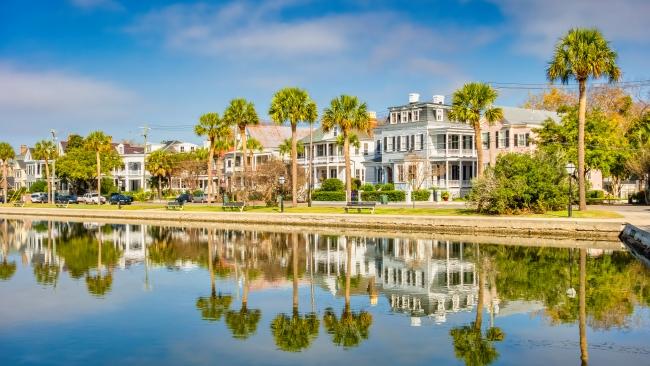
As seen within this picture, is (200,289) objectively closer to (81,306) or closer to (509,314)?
(81,306)

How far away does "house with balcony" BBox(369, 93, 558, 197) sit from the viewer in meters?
80.6

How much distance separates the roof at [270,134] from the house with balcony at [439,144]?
92.6 ft

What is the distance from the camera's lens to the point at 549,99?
369ft

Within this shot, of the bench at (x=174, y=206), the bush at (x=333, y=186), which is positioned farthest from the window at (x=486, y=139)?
the bench at (x=174, y=206)

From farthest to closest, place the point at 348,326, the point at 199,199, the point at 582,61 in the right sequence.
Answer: the point at 199,199 < the point at 582,61 < the point at 348,326

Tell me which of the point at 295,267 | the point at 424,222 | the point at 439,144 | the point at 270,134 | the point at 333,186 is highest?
the point at 270,134

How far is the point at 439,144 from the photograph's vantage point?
82.1m

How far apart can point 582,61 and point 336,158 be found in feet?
162

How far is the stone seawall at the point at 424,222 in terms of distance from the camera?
40.8 m

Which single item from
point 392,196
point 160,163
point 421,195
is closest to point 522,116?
point 421,195

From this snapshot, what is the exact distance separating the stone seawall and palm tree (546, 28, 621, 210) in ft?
23.9

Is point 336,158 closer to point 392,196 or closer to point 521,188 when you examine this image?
point 392,196

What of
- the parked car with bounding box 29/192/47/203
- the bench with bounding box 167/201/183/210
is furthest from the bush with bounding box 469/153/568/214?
the parked car with bounding box 29/192/47/203

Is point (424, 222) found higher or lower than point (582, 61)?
lower
